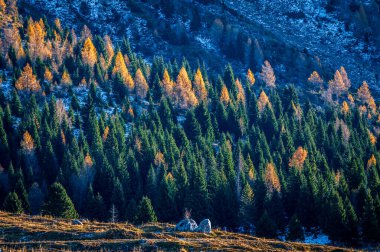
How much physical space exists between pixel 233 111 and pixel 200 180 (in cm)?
5291

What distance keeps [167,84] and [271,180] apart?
6679cm

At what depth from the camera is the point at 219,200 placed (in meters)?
91.8

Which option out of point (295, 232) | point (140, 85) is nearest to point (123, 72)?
point (140, 85)

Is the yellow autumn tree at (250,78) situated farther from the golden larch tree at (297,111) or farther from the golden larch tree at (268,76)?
the golden larch tree at (297,111)

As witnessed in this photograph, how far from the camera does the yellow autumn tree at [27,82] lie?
445ft

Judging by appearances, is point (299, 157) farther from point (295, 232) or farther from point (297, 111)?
point (295, 232)

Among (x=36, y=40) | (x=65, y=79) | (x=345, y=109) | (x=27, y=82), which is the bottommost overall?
(x=345, y=109)

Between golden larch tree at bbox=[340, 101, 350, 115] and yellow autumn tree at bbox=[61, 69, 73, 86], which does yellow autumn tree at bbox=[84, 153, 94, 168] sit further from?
golden larch tree at bbox=[340, 101, 350, 115]

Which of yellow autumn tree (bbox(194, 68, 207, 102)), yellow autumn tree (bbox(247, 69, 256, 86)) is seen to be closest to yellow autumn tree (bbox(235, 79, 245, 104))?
yellow autumn tree (bbox(247, 69, 256, 86))

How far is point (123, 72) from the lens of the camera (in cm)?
15400

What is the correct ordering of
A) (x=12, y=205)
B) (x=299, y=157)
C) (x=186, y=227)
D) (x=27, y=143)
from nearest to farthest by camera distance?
(x=186, y=227) < (x=12, y=205) < (x=27, y=143) < (x=299, y=157)

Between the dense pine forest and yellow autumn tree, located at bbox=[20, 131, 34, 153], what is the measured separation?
0.25 m

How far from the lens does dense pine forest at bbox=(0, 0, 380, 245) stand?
88.2 m

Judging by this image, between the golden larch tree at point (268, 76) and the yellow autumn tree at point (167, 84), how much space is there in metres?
43.7
